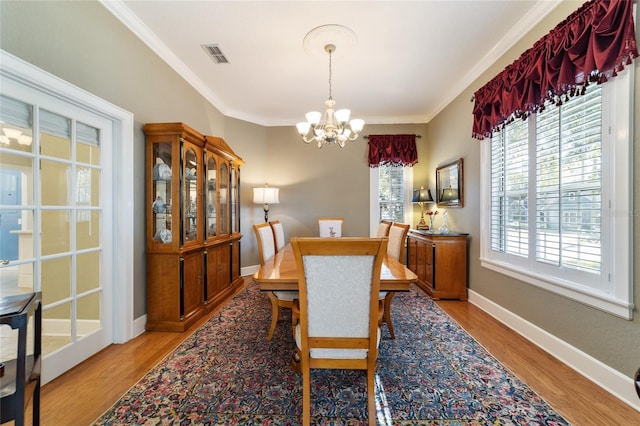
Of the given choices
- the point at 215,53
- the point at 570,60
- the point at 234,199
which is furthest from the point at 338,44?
the point at 234,199

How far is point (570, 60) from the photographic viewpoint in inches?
73.4

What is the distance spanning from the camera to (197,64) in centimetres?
309

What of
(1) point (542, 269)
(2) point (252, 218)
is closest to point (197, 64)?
(2) point (252, 218)

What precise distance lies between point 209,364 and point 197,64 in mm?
3171

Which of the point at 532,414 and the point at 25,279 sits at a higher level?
the point at 25,279

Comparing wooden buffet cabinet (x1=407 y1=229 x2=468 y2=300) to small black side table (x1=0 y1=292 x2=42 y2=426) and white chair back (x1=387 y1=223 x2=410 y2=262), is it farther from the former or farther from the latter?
small black side table (x1=0 y1=292 x2=42 y2=426)

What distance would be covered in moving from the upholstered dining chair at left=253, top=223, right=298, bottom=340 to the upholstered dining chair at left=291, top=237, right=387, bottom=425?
0.69 m

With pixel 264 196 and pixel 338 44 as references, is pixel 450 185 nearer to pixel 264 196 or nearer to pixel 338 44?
pixel 338 44

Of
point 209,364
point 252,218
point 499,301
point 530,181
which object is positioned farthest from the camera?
point 252,218

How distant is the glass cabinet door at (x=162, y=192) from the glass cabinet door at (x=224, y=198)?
3.08ft

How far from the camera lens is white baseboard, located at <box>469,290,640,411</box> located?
1.60 meters

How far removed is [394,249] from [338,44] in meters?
2.13

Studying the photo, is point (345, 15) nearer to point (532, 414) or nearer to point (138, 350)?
point (532, 414)

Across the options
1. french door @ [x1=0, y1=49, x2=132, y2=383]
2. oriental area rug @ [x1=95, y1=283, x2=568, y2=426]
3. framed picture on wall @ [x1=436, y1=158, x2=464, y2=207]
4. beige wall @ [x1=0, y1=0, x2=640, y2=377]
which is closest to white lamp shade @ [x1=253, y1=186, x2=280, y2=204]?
beige wall @ [x1=0, y1=0, x2=640, y2=377]
